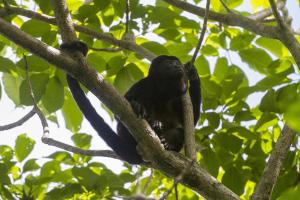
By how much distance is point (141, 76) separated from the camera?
130 inches

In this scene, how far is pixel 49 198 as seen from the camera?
2.92 metres

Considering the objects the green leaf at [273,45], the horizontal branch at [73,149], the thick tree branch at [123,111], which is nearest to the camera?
the thick tree branch at [123,111]

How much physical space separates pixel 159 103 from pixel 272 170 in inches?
70.9

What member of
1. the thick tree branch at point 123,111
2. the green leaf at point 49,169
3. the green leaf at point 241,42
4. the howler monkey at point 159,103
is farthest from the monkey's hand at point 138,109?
the green leaf at point 241,42

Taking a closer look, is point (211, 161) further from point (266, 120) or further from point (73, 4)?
point (73, 4)

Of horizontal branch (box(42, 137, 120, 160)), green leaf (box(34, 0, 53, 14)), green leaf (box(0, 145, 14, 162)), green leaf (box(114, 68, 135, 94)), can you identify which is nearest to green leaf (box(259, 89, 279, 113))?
green leaf (box(114, 68, 135, 94))

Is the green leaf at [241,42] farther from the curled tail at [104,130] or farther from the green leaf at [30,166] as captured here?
the green leaf at [30,166]

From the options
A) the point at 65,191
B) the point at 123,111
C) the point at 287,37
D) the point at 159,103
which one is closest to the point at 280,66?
the point at 287,37

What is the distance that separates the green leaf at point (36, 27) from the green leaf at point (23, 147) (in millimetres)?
839

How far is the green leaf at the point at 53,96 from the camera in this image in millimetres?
2984

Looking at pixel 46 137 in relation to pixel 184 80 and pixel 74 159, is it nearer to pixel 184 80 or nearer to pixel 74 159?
pixel 74 159

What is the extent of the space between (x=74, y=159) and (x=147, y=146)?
1.27 metres

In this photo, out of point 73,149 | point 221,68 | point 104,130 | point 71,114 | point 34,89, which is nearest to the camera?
point 73,149

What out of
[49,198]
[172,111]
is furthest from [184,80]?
[49,198]
